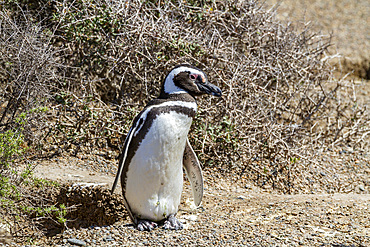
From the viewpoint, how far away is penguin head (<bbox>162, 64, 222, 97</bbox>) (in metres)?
3.65

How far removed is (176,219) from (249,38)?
8.81 feet

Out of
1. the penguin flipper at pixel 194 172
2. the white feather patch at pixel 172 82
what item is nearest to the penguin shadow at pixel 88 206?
the penguin flipper at pixel 194 172

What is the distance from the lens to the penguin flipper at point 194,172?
13.7 feet

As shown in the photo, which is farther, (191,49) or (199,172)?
(191,49)

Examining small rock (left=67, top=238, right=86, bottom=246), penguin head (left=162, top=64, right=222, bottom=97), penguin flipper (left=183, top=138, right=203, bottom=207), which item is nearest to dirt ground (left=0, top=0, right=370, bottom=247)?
small rock (left=67, top=238, right=86, bottom=246)

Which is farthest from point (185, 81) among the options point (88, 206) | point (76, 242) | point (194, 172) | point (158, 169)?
point (88, 206)

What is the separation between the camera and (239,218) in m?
3.96

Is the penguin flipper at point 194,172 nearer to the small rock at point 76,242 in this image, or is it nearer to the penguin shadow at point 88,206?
the penguin shadow at point 88,206

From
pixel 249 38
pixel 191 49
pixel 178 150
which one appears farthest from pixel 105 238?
pixel 249 38

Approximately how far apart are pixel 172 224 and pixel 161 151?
0.66m

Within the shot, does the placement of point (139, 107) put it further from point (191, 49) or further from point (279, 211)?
point (279, 211)

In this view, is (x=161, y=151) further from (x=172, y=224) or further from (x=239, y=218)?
(x=239, y=218)

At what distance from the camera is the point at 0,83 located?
4.51 meters

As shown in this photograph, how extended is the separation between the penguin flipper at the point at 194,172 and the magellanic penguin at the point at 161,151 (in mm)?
329
